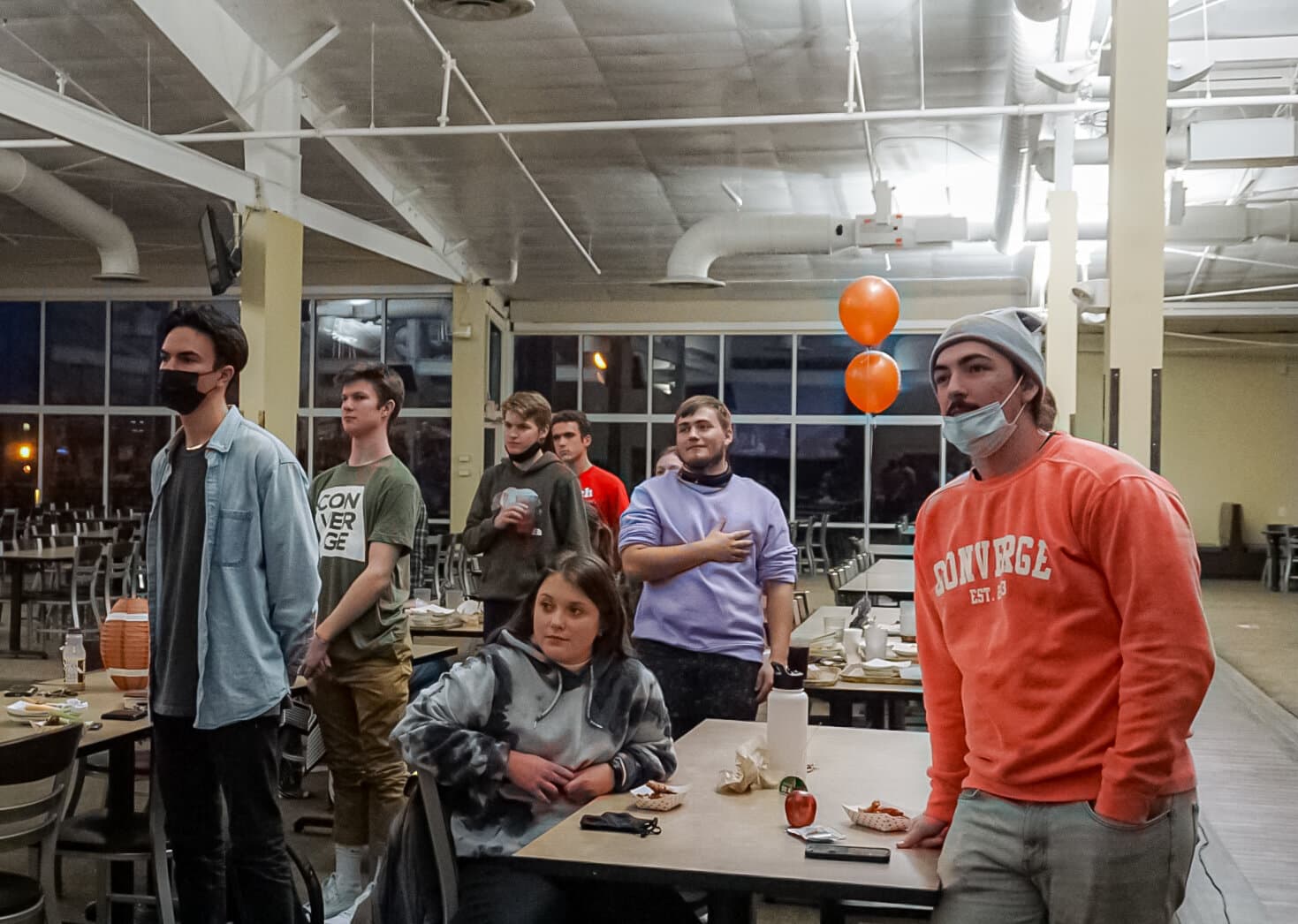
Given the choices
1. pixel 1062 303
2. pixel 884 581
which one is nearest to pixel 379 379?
pixel 884 581

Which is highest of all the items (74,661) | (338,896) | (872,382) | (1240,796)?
(872,382)

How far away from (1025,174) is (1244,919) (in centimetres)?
710

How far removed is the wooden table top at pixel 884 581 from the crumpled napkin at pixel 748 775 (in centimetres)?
391

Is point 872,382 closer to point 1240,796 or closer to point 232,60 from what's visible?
point 1240,796

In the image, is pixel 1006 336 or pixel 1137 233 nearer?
pixel 1006 336

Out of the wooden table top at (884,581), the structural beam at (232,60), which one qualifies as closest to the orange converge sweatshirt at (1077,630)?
the wooden table top at (884,581)

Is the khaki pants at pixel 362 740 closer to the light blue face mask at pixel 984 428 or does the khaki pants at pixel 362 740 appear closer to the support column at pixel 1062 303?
the light blue face mask at pixel 984 428

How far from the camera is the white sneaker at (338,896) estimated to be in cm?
362

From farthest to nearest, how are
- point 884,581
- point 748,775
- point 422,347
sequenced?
point 422,347, point 884,581, point 748,775

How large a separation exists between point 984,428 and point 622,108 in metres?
8.62

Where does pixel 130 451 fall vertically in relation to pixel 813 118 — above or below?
below

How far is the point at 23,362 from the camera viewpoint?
16031 mm

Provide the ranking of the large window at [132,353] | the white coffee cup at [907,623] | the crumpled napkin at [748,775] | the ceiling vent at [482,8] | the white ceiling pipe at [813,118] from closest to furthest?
the crumpled napkin at [748,775], the white coffee cup at [907,623], the ceiling vent at [482,8], the white ceiling pipe at [813,118], the large window at [132,353]

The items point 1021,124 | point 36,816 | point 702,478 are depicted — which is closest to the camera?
point 36,816
